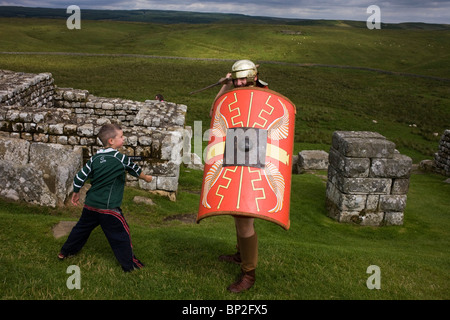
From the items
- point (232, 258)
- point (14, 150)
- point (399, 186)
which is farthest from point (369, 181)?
point (14, 150)

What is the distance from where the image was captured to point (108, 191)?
15.6ft

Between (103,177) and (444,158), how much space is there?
14991mm

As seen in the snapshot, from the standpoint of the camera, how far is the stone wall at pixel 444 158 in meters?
15.3

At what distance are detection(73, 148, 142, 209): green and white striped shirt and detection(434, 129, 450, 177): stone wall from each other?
14.6 m

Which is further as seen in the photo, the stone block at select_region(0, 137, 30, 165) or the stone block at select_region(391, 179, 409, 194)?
the stone block at select_region(391, 179, 409, 194)

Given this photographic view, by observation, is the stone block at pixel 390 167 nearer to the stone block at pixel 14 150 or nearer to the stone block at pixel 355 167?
the stone block at pixel 355 167

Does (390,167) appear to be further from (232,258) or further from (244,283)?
(244,283)

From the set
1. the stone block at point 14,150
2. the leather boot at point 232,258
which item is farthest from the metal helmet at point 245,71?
the stone block at point 14,150

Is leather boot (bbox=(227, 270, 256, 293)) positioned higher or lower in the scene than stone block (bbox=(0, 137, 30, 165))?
lower

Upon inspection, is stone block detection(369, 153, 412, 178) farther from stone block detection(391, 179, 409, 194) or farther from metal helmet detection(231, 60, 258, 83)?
metal helmet detection(231, 60, 258, 83)

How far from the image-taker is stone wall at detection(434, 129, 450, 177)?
15.3 metres

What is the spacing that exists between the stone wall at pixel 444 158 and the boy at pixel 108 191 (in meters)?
14.3

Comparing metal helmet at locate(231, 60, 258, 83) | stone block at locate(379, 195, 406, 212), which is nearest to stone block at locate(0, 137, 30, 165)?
metal helmet at locate(231, 60, 258, 83)

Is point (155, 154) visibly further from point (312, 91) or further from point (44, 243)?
point (312, 91)
